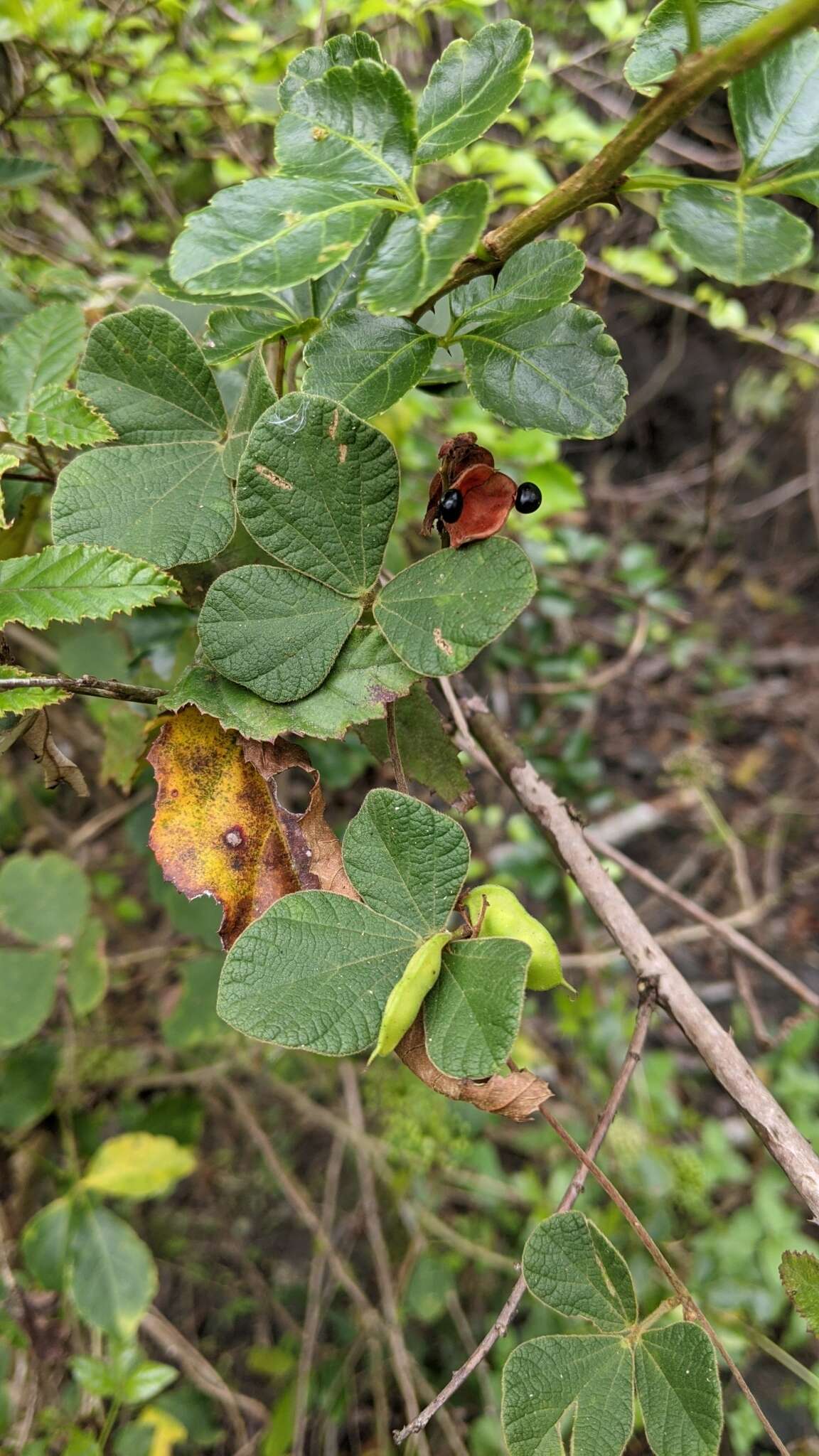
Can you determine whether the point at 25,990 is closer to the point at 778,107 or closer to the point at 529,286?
the point at 529,286

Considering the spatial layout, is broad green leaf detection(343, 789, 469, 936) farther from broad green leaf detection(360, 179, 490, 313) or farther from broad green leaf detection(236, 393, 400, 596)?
broad green leaf detection(360, 179, 490, 313)

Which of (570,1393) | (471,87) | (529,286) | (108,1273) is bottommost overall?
(108,1273)

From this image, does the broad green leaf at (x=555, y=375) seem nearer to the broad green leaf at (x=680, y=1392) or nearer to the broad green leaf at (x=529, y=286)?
the broad green leaf at (x=529, y=286)

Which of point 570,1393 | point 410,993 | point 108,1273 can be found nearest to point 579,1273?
point 570,1393

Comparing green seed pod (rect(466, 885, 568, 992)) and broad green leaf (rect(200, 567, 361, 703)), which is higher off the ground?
broad green leaf (rect(200, 567, 361, 703))

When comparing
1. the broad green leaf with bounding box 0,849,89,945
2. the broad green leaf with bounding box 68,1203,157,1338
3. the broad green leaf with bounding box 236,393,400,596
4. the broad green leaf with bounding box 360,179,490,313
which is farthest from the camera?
the broad green leaf with bounding box 0,849,89,945

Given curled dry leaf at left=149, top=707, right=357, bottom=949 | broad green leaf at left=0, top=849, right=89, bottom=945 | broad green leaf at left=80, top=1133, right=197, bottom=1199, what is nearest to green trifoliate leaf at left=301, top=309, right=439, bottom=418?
curled dry leaf at left=149, top=707, right=357, bottom=949
